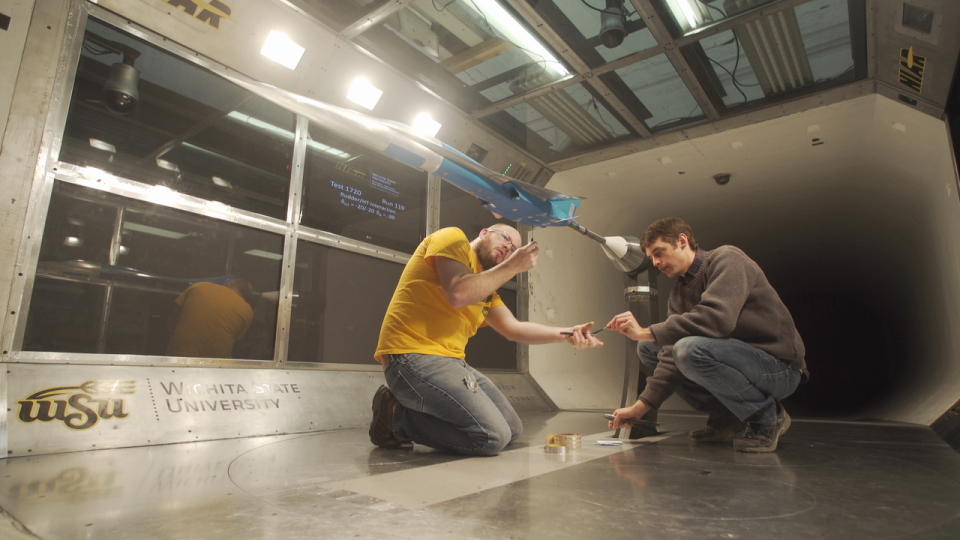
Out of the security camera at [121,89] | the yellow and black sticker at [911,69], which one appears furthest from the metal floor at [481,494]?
the yellow and black sticker at [911,69]

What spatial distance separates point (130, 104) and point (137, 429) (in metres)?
1.93

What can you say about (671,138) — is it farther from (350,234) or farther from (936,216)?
(350,234)

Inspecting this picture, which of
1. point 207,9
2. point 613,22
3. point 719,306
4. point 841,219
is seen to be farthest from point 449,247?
point 841,219

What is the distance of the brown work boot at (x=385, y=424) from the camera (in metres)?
2.53

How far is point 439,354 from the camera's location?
251cm

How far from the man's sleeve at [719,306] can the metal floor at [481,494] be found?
590 mm

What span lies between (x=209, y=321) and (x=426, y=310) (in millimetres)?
1702

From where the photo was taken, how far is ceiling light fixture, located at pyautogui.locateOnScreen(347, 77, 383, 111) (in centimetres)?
392

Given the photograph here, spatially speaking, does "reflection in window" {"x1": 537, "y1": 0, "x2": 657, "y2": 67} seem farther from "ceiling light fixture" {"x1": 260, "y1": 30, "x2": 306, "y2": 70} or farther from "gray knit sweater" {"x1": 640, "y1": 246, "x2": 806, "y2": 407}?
"gray knit sweater" {"x1": 640, "y1": 246, "x2": 806, "y2": 407}

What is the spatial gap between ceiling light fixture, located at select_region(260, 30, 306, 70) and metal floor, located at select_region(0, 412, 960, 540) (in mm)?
2597

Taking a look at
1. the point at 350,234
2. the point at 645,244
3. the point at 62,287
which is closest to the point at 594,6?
the point at 645,244

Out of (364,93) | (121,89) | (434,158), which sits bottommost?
(434,158)

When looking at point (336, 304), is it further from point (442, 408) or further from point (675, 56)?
point (675, 56)

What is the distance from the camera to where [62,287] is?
8.96 feet
